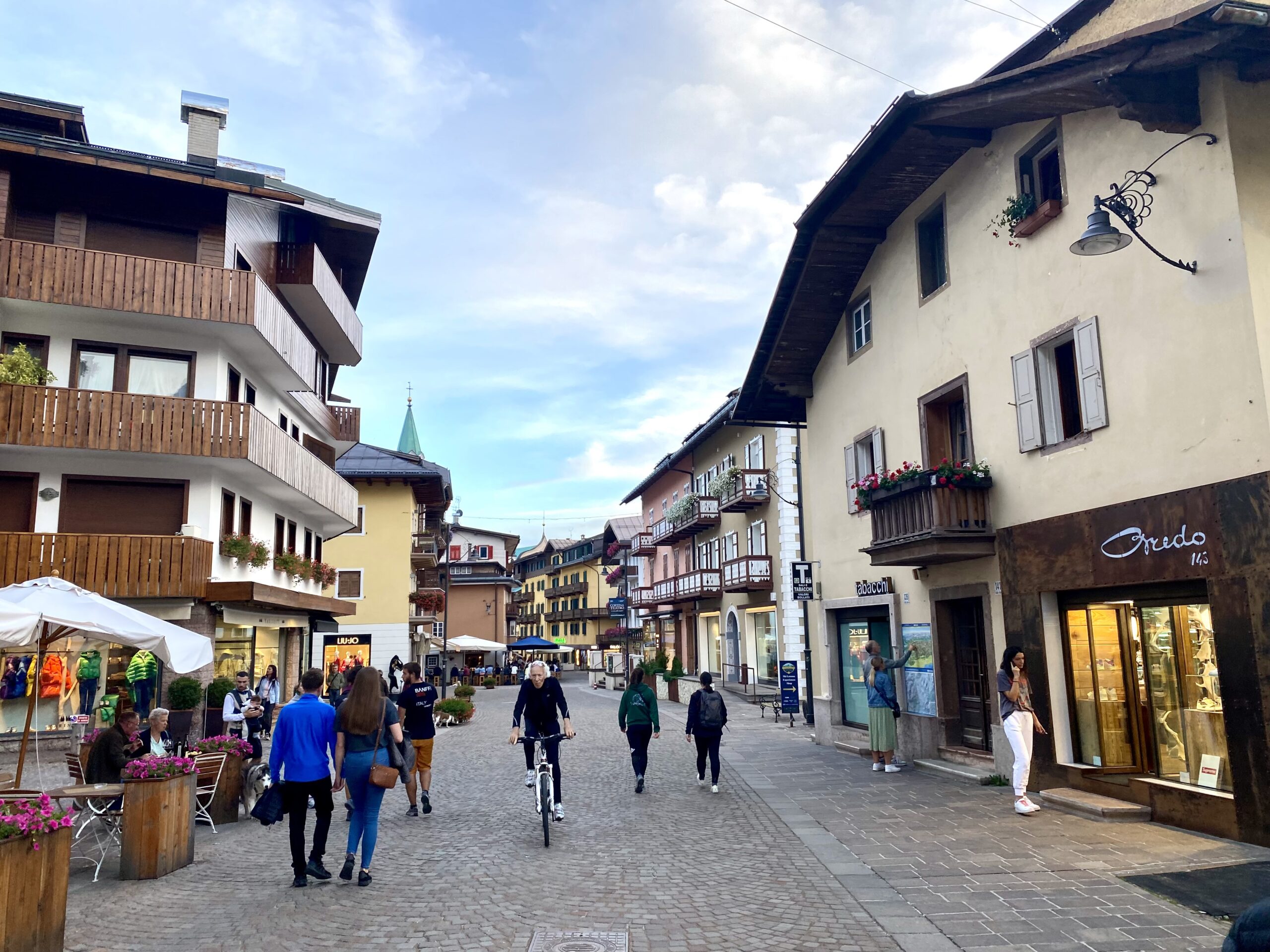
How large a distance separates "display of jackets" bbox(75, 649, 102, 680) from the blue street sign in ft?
49.2

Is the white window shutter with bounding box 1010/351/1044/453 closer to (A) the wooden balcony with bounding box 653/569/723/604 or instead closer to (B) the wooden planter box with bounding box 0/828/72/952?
(B) the wooden planter box with bounding box 0/828/72/952

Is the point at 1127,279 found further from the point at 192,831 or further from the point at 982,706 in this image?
the point at 192,831

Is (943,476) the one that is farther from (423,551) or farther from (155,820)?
(423,551)

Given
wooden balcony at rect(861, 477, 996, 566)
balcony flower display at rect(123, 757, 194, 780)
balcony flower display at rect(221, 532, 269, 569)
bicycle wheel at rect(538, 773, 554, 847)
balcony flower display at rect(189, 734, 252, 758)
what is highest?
balcony flower display at rect(221, 532, 269, 569)

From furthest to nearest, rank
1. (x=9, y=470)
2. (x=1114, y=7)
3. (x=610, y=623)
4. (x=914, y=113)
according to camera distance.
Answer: (x=610, y=623) → (x=9, y=470) → (x=914, y=113) → (x=1114, y=7)

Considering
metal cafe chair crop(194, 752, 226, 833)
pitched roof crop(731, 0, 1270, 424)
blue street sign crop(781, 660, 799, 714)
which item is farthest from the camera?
blue street sign crop(781, 660, 799, 714)

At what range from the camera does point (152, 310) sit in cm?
1853

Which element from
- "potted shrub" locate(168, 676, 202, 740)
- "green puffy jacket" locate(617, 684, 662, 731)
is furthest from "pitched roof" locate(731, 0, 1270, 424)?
"potted shrub" locate(168, 676, 202, 740)

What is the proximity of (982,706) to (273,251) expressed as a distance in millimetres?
19384

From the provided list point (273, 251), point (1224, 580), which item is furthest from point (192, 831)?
point (273, 251)

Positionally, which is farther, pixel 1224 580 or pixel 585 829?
pixel 585 829

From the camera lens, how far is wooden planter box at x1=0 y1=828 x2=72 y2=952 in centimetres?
532

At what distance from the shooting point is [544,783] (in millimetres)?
9172

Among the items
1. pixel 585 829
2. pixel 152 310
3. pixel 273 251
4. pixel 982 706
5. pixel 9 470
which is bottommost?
pixel 585 829
